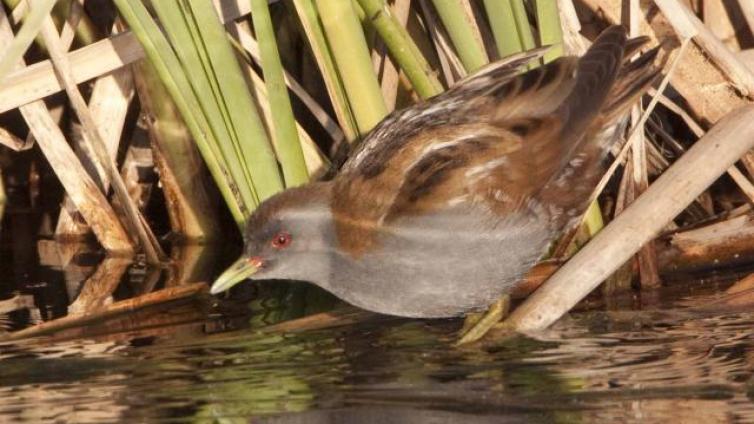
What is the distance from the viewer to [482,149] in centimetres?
402

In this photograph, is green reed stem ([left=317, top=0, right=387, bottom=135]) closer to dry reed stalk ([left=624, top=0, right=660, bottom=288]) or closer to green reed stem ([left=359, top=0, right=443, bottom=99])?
green reed stem ([left=359, top=0, right=443, bottom=99])

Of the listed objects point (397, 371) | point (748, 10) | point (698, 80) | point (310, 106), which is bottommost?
point (397, 371)

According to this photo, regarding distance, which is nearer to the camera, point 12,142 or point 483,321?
point 483,321

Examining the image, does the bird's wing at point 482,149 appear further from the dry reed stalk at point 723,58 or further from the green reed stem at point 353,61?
the dry reed stalk at point 723,58

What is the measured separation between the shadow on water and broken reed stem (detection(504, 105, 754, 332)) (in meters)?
0.09

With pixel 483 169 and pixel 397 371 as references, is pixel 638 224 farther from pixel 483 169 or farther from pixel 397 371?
pixel 397 371

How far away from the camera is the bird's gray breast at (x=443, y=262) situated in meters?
3.97

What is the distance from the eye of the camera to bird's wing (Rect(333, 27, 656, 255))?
13.1ft

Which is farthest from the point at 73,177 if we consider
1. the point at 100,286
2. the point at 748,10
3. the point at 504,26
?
the point at 748,10

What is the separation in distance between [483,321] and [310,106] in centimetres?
113

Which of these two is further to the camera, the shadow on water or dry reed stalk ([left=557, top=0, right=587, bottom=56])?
dry reed stalk ([left=557, top=0, right=587, bottom=56])

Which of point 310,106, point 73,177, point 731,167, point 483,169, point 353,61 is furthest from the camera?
point 73,177

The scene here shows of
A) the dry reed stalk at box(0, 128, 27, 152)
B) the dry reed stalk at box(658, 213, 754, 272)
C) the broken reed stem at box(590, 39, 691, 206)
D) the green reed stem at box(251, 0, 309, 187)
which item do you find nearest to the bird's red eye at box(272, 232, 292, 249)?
the green reed stem at box(251, 0, 309, 187)

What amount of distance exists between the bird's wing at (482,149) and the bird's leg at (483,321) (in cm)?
39
